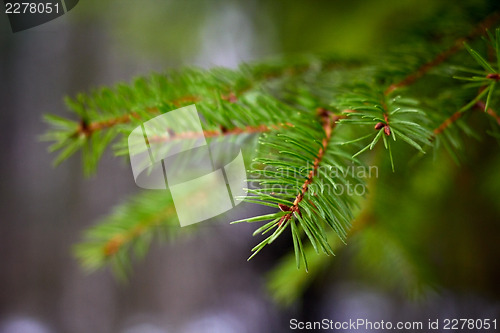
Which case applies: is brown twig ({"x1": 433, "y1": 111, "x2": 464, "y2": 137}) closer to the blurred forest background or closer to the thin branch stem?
the thin branch stem

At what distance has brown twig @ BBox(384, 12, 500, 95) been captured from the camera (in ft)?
0.65

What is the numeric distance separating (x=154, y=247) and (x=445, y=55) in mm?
641

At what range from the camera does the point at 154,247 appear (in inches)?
28.6

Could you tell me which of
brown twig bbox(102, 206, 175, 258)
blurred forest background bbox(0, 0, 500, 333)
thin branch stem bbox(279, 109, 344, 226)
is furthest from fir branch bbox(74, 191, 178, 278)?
blurred forest background bbox(0, 0, 500, 333)

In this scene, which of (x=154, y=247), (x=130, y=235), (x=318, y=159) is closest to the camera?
(x=318, y=159)

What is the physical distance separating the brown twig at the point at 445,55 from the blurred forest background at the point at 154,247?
26cm

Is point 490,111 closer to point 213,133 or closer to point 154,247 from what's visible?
point 213,133

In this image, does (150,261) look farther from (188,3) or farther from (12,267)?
(188,3)

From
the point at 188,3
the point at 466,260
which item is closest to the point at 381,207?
the point at 466,260

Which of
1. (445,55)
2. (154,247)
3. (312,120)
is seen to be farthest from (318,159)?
(154,247)

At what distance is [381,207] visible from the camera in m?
0.28

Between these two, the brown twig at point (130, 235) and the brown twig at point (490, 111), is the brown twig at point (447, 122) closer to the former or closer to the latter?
the brown twig at point (490, 111)

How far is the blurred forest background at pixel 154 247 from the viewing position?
518mm

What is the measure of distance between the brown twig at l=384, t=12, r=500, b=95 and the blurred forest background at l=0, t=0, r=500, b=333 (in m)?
0.26
